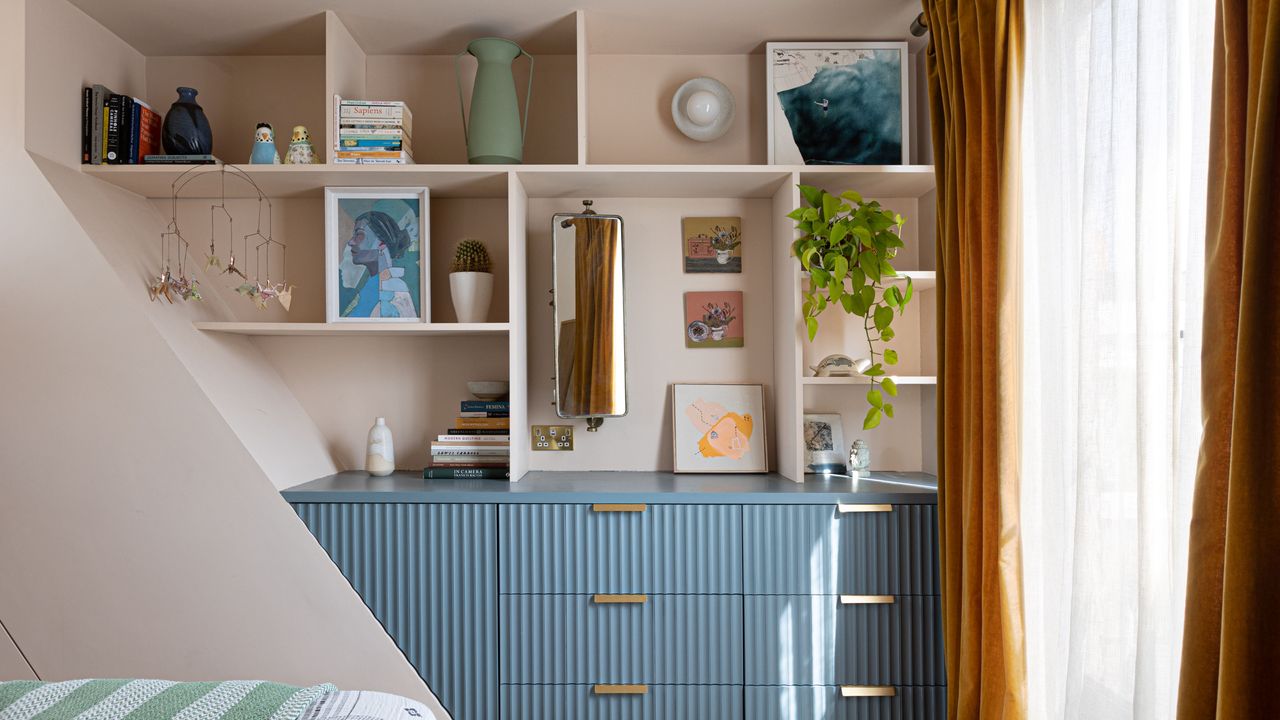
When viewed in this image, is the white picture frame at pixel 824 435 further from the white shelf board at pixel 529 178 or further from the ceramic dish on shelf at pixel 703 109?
the ceramic dish on shelf at pixel 703 109

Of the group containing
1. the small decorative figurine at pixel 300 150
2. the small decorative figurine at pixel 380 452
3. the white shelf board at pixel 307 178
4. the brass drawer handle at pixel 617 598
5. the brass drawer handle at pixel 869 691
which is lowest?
the brass drawer handle at pixel 869 691

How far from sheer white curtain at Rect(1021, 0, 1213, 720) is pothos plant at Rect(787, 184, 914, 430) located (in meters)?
0.60

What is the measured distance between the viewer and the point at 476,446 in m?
2.48

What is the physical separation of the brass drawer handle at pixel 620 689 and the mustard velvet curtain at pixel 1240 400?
1.39m

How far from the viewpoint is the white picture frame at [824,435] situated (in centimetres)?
258

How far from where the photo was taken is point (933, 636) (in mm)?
2166

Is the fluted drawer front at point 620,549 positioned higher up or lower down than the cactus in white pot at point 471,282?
lower down

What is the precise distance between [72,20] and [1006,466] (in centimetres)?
273

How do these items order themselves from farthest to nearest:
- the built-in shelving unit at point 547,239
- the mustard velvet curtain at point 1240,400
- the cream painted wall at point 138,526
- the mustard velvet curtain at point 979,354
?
the built-in shelving unit at point 547,239 → the cream painted wall at point 138,526 → the mustard velvet curtain at point 979,354 → the mustard velvet curtain at point 1240,400

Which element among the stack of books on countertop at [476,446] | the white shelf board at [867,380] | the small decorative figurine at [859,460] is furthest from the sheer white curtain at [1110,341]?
the stack of books on countertop at [476,446]

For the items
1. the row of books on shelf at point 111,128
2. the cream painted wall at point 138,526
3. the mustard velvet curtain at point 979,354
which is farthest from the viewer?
the row of books on shelf at point 111,128

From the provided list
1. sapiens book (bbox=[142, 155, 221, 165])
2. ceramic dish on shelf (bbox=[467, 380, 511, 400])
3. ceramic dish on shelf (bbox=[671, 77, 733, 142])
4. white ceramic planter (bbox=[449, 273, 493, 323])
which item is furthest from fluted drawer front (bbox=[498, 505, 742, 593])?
sapiens book (bbox=[142, 155, 221, 165])

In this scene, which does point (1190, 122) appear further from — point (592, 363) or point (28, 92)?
point (28, 92)

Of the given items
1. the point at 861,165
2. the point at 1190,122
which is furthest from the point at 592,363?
the point at 1190,122
